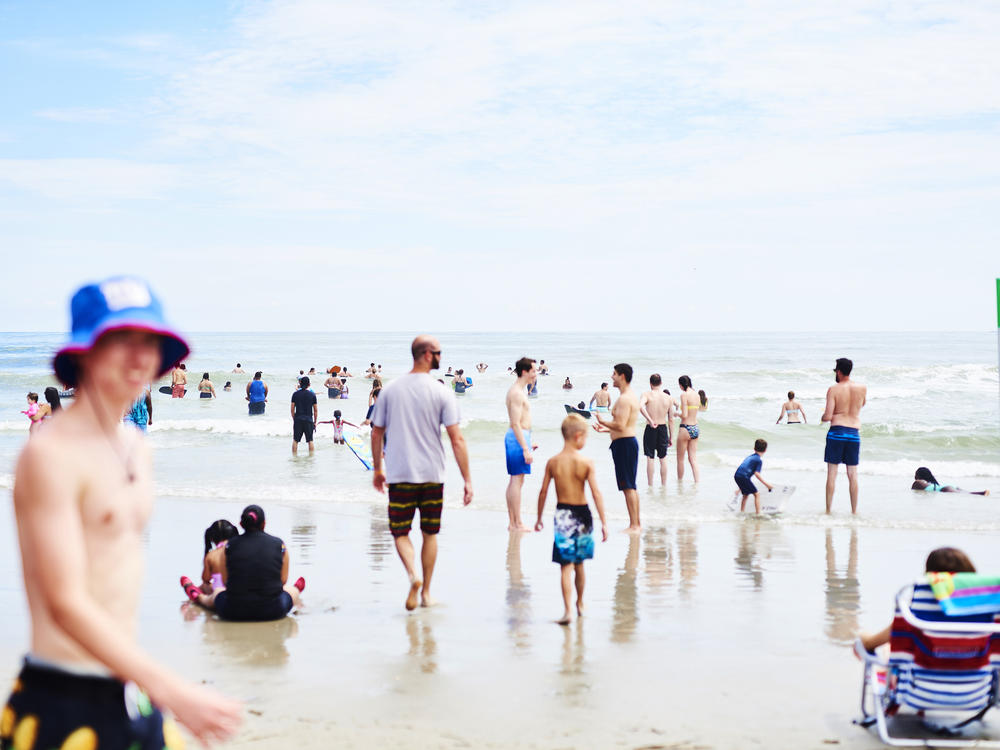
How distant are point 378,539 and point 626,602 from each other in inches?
145

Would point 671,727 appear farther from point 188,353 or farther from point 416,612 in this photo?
point 188,353

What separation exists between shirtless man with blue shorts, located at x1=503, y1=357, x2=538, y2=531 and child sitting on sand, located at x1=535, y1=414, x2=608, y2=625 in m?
2.99

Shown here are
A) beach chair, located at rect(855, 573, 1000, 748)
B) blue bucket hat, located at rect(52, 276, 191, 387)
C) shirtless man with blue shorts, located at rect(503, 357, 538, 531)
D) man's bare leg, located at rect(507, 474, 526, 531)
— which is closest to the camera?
blue bucket hat, located at rect(52, 276, 191, 387)

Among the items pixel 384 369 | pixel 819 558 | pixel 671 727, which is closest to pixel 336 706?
pixel 671 727

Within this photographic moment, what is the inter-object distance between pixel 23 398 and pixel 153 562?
34714 millimetres

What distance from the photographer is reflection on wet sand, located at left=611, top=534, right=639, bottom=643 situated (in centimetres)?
683

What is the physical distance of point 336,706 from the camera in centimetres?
523

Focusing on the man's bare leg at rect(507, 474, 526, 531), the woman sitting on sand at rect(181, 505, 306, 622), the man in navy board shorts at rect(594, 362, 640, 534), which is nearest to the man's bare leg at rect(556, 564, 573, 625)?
the woman sitting on sand at rect(181, 505, 306, 622)

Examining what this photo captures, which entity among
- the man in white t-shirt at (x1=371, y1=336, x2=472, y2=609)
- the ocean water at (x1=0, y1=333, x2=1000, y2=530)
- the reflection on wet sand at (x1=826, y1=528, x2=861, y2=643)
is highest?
the man in white t-shirt at (x1=371, y1=336, x2=472, y2=609)

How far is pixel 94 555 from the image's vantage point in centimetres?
200

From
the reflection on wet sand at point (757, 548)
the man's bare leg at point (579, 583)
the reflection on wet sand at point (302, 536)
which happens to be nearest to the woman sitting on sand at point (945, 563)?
the man's bare leg at point (579, 583)

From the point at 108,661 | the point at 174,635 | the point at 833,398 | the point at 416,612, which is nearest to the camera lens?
the point at 108,661

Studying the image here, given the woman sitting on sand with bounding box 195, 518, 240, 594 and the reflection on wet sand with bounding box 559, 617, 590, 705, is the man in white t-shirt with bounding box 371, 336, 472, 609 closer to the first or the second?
the reflection on wet sand with bounding box 559, 617, 590, 705

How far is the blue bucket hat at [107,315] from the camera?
1978mm
